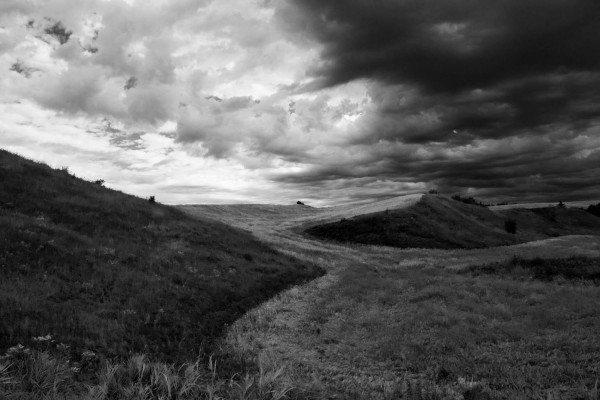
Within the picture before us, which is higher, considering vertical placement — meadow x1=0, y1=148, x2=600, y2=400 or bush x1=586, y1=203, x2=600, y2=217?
bush x1=586, y1=203, x2=600, y2=217

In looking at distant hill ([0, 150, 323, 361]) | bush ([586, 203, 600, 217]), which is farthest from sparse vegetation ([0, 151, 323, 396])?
bush ([586, 203, 600, 217])

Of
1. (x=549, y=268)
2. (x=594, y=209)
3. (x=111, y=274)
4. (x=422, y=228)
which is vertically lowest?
(x=549, y=268)

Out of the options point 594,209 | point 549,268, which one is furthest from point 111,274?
point 594,209

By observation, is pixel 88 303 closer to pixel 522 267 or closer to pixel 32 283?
pixel 32 283

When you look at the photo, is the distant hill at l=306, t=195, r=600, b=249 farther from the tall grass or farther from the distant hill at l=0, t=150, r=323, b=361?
the tall grass

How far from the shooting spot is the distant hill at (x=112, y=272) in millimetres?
13633

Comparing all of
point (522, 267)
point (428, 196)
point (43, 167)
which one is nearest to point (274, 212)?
point (428, 196)

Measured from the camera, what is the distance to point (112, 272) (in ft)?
66.4

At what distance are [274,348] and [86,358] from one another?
6.89 meters

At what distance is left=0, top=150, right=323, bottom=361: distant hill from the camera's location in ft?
44.7

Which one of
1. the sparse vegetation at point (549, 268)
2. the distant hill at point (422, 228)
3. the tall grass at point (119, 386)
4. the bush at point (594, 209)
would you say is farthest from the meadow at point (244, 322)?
the bush at point (594, 209)

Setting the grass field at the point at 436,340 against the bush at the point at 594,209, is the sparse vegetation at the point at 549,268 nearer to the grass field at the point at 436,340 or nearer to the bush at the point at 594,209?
the grass field at the point at 436,340

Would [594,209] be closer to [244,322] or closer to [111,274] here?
[244,322]

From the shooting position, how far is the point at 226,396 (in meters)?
8.71
